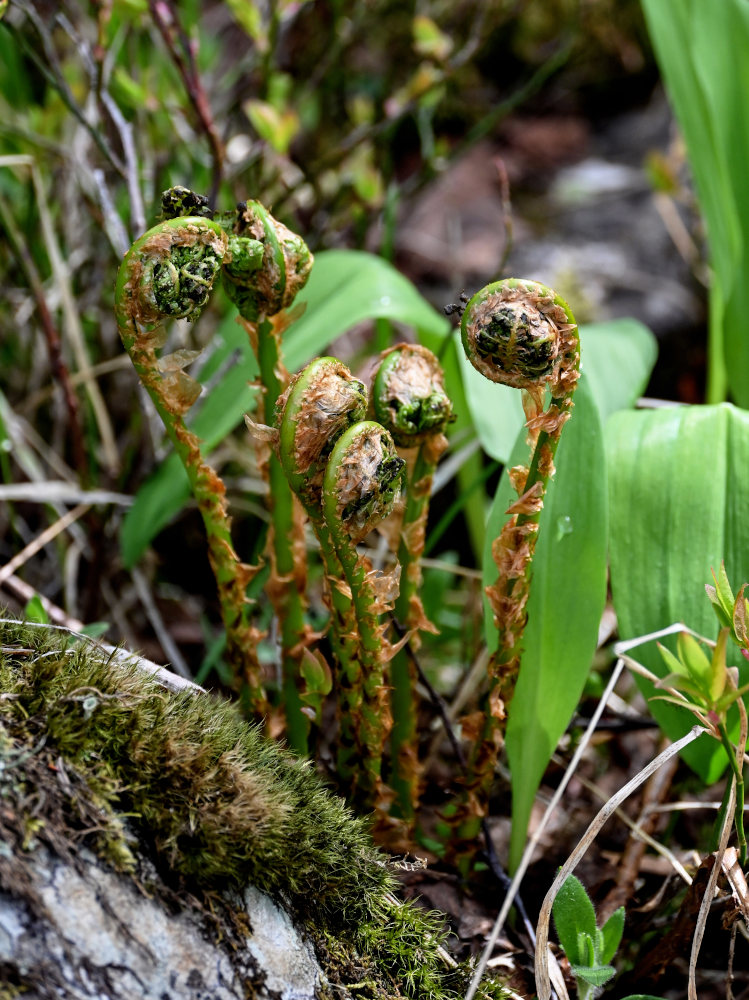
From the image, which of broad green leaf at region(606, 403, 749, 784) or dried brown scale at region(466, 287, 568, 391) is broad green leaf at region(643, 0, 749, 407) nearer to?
broad green leaf at region(606, 403, 749, 784)

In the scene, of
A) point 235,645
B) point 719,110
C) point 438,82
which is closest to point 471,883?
point 235,645

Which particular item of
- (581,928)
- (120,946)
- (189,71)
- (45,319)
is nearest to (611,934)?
(581,928)

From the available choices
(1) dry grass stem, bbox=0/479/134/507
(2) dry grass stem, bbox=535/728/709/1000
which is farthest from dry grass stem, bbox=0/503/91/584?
(2) dry grass stem, bbox=535/728/709/1000

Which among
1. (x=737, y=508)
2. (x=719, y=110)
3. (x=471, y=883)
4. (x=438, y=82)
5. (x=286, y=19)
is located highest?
(x=286, y=19)

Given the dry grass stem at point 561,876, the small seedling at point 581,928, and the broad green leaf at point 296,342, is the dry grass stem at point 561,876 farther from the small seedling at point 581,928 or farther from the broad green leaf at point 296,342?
the broad green leaf at point 296,342

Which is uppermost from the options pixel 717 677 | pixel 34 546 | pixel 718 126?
pixel 718 126

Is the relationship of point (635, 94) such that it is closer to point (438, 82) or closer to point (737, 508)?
point (438, 82)

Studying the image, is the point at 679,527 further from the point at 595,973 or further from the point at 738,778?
the point at 595,973
